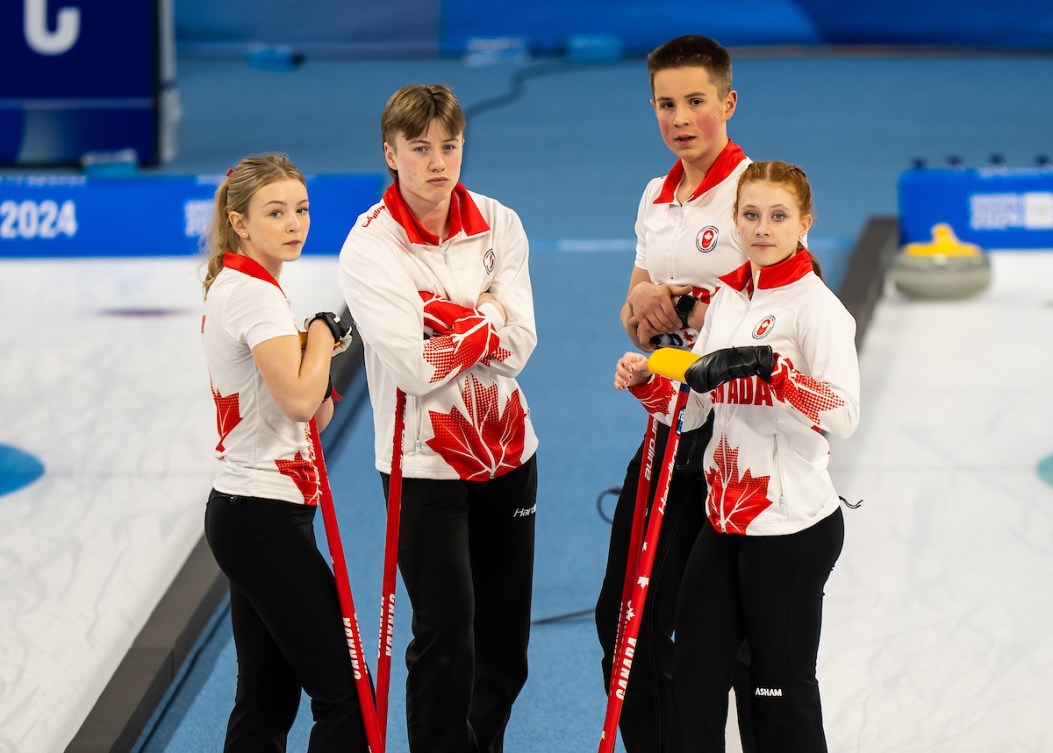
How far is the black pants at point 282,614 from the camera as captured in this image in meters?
2.95

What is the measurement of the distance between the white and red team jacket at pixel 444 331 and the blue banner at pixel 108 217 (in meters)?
4.96

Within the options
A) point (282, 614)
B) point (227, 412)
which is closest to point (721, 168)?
point (227, 412)

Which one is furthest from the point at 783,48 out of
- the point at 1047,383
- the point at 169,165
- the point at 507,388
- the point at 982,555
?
the point at 507,388

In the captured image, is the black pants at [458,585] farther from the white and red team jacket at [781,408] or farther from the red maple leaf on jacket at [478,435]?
the white and red team jacket at [781,408]

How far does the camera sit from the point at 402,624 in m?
4.38

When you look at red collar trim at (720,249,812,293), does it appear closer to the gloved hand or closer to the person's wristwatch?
the person's wristwatch

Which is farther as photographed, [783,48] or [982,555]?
[783,48]

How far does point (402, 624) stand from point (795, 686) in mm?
1667

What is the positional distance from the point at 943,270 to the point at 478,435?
4.66 metres

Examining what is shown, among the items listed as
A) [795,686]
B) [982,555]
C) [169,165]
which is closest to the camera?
[795,686]

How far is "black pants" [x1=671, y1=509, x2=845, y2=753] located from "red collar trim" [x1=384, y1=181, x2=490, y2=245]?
78 cm

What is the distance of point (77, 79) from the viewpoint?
9422 millimetres

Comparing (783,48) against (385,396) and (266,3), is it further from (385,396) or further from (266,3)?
(385,396)

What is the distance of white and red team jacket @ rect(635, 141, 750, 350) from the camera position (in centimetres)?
318
